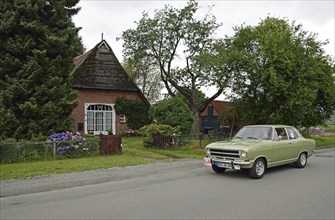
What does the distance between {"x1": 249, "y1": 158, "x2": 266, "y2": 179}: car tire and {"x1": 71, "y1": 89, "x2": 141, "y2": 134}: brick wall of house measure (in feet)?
62.0

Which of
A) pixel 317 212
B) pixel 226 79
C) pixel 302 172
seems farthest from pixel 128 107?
pixel 317 212

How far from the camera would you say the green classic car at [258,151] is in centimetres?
951

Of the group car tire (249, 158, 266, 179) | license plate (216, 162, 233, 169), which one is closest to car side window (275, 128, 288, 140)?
car tire (249, 158, 266, 179)

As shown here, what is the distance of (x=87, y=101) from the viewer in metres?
26.5

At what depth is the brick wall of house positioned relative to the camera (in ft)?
85.4

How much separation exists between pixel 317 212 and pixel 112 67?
24.7m

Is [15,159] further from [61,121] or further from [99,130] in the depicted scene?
[99,130]

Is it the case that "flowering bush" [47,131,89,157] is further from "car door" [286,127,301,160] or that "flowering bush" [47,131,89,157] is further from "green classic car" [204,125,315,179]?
"car door" [286,127,301,160]

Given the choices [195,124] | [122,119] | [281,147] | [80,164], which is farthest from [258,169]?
[122,119]

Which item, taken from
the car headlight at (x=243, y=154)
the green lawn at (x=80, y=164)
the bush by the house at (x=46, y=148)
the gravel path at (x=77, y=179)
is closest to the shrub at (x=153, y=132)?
the green lawn at (x=80, y=164)

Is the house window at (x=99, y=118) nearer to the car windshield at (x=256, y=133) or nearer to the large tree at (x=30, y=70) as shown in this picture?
the large tree at (x=30, y=70)

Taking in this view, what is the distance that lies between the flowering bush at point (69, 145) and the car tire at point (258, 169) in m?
7.76

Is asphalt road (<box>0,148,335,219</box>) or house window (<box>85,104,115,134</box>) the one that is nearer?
asphalt road (<box>0,148,335,219</box>)

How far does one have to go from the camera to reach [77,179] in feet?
31.0
